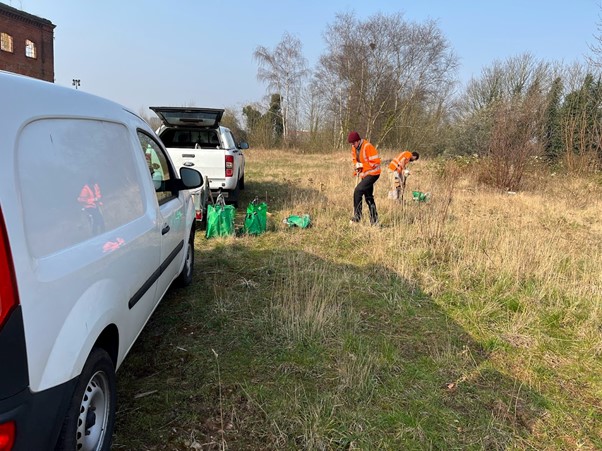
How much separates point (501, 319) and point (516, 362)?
2.52 feet

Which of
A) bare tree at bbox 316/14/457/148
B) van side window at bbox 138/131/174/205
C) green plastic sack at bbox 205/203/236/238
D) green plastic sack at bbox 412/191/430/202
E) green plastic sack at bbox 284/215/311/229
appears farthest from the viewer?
bare tree at bbox 316/14/457/148

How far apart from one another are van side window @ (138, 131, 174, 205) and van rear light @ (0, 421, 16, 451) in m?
2.06

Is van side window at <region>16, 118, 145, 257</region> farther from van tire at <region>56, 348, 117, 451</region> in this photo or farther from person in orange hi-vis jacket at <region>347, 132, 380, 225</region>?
person in orange hi-vis jacket at <region>347, 132, 380, 225</region>

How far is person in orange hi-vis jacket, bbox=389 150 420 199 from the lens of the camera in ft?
30.5

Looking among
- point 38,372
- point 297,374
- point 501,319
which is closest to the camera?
point 38,372

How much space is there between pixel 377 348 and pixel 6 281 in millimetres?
2847

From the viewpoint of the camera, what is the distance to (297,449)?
7.85 feet

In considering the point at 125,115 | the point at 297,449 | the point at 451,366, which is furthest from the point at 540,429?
the point at 125,115

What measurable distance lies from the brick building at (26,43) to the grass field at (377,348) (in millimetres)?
33174

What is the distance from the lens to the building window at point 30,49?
3188cm

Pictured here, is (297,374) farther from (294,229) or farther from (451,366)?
(294,229)

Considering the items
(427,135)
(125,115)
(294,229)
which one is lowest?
(294,229)

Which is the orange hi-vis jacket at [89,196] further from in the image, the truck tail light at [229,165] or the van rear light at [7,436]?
the truck tail light at [229,165]

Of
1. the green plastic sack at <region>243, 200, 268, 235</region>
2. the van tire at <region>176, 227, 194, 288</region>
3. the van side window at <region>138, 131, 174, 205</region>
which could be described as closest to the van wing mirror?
the van side window at <region>138, 131, 174, 205</region>
